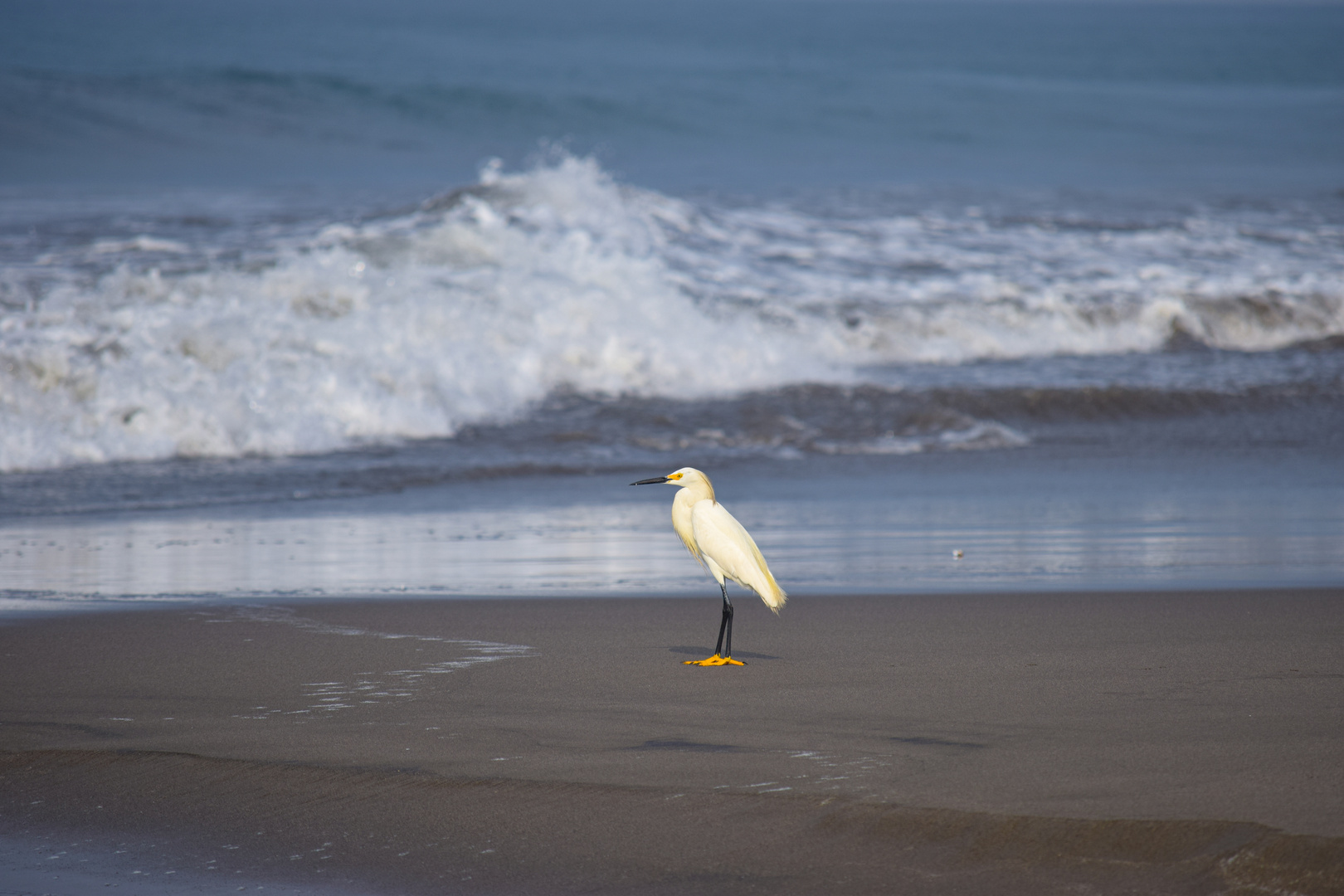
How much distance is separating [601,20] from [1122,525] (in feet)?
144

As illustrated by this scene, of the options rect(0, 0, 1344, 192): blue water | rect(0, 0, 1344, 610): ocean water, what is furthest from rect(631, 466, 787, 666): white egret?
rect(0, 0, 1344, 192): blue water

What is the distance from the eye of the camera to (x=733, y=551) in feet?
14.8

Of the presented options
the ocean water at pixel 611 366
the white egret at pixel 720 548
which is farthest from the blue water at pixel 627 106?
the white egret at pixel 720 548

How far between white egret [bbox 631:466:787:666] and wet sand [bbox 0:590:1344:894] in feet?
0.54

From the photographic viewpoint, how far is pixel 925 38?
168 feet

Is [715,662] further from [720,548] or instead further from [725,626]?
[720,548]

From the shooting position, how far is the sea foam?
1011 cm

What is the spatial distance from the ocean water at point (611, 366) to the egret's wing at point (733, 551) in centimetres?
118

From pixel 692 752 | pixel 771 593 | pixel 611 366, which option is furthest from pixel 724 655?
pixel 611 366

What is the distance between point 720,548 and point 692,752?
49.3 inches

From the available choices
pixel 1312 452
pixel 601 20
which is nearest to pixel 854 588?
pixel 1312 452

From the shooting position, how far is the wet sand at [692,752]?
8.93ft

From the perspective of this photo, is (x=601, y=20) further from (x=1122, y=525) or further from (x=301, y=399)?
(x=1122, y=525)

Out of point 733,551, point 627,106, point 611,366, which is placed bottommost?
point 733,551
